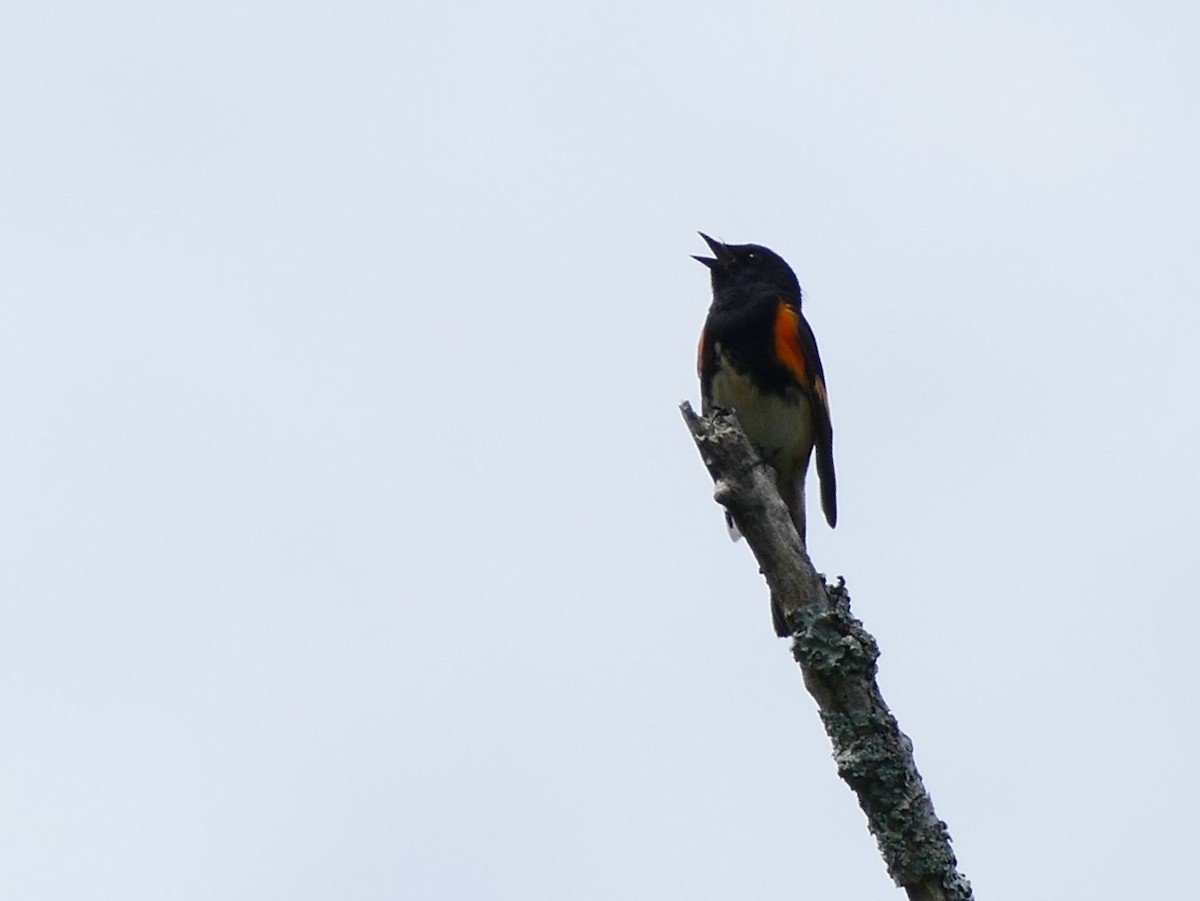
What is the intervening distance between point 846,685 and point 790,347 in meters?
3.86

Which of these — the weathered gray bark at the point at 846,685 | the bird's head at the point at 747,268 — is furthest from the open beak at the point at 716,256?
the weathered gray bark at the point at 846,685

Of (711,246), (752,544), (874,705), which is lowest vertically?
(874,705)

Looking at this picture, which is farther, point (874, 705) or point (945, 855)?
point (874, 705)

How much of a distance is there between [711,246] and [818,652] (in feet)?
15.5

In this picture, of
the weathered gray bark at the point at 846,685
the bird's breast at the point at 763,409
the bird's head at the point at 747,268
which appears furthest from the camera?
the bird's head at the point at 747,268

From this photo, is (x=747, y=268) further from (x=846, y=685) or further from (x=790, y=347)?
(x=846, y=685)

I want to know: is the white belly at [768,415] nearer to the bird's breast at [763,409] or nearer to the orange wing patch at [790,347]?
the bird's breast at [763,409]

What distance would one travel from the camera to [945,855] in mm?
4586

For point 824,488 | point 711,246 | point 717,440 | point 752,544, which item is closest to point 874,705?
point 752,544

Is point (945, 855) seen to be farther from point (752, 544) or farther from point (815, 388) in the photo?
point (815, 388)

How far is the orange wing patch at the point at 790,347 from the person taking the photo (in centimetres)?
859

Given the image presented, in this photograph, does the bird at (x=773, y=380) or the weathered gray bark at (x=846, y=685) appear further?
the bird at (x=773, y=380)

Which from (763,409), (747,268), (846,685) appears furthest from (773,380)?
(846,685)

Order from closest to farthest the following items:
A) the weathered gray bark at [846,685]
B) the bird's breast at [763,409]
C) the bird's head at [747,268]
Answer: the weathered gray bark at [846,685]
the bird's breast at [763,409]
the bird's head at [747,268]
